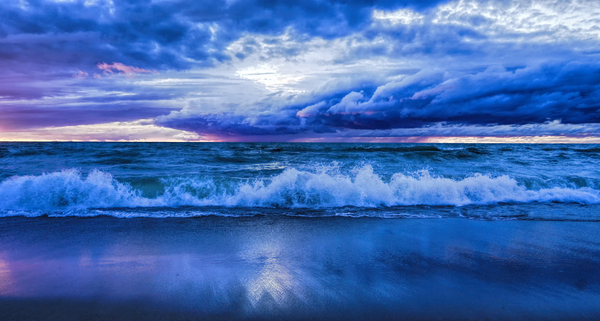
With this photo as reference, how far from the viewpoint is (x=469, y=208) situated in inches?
295

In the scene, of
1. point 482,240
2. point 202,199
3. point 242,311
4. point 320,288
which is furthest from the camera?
point 202,199

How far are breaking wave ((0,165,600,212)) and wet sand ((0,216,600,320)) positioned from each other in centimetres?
194

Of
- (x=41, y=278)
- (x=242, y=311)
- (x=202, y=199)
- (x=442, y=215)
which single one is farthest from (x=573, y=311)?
(x=202, y=199)

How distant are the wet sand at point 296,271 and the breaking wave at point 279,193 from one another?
1935mm

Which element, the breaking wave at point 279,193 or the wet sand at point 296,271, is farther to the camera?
the breaking wave at point 279,193

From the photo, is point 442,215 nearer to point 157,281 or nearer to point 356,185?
point 356,185

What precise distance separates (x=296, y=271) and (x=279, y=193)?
15.7ft

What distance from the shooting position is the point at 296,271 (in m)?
3.54

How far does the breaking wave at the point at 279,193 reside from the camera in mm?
7391

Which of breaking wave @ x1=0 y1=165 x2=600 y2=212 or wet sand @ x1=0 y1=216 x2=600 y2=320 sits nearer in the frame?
wet sand @ x1=0 y1=216 x2=600 y2=320

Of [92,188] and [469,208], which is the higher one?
[92,188]

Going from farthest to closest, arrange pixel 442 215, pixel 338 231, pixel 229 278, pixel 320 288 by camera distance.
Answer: pixel 442 215 → pixel 338 231 → pixel 229 278 → pixel 320 288

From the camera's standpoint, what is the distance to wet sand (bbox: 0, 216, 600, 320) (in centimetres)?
278

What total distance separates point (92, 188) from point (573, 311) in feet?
30.6
